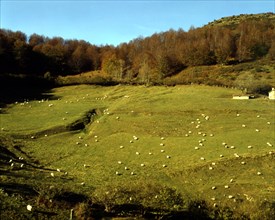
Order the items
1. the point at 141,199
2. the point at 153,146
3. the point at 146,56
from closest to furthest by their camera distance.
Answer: the point at 141,199 → the point at 153,146 → the point at 146,56

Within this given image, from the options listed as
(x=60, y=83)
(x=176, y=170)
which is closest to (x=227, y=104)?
(x=176, y=170)

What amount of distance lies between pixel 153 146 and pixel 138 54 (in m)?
114

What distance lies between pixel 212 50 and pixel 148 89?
71.3 meters

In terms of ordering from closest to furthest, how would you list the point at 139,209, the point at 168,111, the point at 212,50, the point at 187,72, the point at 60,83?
the point at 139,209
the point at 168,111
the point at 60,83
the point at 187,72
the point at 212,50

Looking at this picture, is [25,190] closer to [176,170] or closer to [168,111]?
[176,170]

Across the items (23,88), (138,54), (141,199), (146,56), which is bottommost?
(141,199)

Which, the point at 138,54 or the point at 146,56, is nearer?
the point at 146,56

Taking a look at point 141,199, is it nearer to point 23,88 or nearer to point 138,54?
point 23,88

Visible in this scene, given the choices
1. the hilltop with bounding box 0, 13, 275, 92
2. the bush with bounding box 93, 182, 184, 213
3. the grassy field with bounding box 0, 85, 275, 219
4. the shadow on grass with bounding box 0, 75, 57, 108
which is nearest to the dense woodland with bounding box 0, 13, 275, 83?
the hilltop with bounding box 0, 13, 275, 92

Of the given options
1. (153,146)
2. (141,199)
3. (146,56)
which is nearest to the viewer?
(141,199)

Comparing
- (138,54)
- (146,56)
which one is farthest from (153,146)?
(138,54)

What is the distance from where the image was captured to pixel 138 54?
14862 cm

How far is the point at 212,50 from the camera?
447ft

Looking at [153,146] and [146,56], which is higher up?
[146,56]
